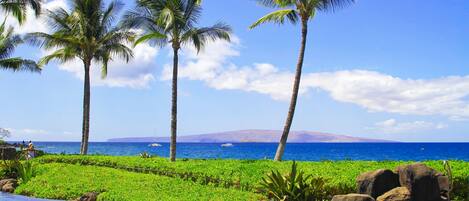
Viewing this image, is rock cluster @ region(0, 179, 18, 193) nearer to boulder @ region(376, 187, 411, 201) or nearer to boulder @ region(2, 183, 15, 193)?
boulder @ region(2, 183, 15, 193)

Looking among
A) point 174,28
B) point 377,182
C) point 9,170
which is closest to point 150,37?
point 174,28

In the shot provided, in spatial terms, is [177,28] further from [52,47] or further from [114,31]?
[52,47]

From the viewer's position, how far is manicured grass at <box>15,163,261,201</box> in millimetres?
16641

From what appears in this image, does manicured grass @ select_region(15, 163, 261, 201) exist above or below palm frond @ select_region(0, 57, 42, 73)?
below

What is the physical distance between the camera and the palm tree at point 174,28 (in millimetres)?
25891

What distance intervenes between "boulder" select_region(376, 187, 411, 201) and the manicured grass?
3.98m

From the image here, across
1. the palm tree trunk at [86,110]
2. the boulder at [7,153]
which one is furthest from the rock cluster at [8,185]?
the palm tree trunk at [86,110]

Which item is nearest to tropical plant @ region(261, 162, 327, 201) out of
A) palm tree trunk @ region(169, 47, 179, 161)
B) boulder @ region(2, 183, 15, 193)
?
palm tree trunk @ region(169, 47, 179, 161)

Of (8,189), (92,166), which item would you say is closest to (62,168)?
(92,166)

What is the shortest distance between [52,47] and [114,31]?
4030mm

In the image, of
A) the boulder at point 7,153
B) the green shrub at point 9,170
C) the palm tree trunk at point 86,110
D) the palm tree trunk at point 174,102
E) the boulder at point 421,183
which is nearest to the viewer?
the boulder at point 421,183

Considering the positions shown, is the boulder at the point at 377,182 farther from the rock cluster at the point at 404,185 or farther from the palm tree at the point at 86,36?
the palm tree at the point at 86,36

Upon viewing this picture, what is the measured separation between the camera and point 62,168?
24.1 metres

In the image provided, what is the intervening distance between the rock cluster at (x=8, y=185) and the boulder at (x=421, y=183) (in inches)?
611
